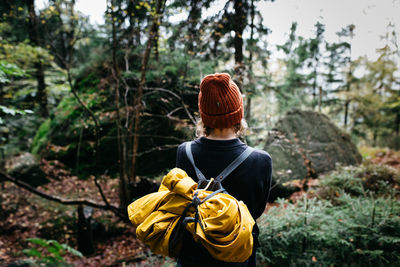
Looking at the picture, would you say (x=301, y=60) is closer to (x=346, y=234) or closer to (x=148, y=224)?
(x=346, y=234)

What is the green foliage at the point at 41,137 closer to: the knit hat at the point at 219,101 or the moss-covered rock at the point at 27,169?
the moss-covered rock at the point at 27,169

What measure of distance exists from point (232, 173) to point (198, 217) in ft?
1.21

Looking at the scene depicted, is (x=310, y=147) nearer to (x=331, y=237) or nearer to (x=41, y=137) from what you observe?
(x=331, y=237)

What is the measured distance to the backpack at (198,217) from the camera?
115 centimetres

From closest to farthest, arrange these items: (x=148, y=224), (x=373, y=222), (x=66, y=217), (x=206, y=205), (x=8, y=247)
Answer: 1. (x=206, y=205)
2. (x=148, y=224)
3. (x=373, y=222)
4. (x=8, y=247)
5. (x=66, y=217)

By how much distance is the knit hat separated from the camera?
1424 mm

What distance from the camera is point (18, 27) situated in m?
10.7

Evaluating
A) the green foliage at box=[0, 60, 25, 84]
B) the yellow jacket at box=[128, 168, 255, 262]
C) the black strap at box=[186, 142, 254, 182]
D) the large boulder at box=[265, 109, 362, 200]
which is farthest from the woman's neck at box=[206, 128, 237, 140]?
the large boulder at box=[265, 109, 362, 200]

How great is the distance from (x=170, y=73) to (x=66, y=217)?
18.4 ft

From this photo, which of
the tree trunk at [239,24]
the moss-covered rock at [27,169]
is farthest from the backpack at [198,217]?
the moss-covered rock at [27,169]

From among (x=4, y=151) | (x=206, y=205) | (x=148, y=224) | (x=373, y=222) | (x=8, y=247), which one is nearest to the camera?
(x=206, y=205)

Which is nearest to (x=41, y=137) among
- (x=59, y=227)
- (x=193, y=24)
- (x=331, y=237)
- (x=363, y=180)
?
(x=59, y=227)

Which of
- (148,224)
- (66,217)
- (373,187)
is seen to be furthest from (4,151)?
(373,187)

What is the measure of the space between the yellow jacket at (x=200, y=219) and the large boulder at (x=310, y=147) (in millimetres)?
5874
